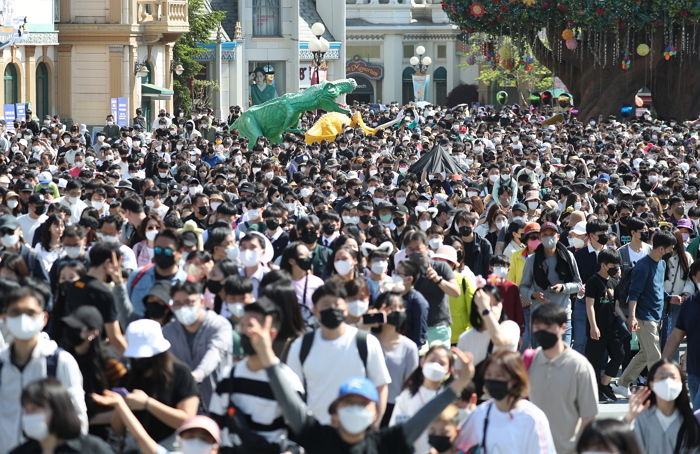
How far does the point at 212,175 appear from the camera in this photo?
20719 millimetres

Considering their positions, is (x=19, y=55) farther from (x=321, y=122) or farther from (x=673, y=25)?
(x=673, y=25)

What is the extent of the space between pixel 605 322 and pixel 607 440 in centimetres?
670

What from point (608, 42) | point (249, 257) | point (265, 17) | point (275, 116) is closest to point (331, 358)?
Result: point (249, 257)

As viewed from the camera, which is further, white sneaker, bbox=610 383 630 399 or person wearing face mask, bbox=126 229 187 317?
white sneaker, bbox=610 383 630 399

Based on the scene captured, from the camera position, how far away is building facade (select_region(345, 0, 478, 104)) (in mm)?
92375

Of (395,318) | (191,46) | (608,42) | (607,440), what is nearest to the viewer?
(607,440)

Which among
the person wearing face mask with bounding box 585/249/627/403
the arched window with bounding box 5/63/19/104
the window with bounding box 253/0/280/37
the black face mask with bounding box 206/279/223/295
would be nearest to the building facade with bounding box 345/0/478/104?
the window with bounding box 253/0/280/37

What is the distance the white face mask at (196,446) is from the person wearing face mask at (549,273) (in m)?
6.16

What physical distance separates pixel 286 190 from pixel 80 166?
253 inches

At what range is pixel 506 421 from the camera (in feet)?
23.4

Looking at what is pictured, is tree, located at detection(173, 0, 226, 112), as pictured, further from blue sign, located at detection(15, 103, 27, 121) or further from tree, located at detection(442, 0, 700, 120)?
blue sign, located at detection(15, 103, 27, 121)

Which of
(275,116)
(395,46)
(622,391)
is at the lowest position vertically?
(622,391)

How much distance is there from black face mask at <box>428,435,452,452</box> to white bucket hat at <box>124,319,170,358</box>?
1.38 m

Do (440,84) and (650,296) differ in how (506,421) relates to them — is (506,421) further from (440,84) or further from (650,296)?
(440,84)
